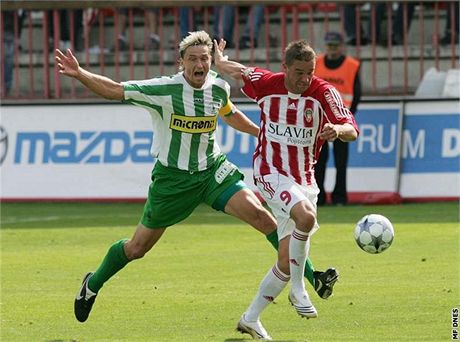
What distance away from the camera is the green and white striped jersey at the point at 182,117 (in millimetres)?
9508

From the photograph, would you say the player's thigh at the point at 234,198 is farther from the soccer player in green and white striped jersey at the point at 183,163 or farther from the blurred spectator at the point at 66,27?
the blurred spectator at the point at 66,27

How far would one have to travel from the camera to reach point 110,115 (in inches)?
717

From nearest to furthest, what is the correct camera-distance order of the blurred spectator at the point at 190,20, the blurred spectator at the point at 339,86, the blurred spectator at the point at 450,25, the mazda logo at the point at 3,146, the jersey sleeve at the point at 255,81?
the jersey sleeve at the point at 255,81, the blurred spectator at the point at 339,86, the mazda logo at the point at 3,146, the blurred spectator at the point at 450,25, the blurred spectator at the point at 190,20

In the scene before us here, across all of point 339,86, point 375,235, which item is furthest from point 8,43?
point 375,235

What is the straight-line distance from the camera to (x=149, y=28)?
21.2 meters

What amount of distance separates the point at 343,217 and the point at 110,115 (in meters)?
Result: 4.02

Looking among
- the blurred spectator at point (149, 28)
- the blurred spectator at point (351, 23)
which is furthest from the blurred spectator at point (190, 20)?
the blurred spectator at point (351, 23)

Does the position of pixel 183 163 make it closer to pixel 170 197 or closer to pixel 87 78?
pixel 170 197

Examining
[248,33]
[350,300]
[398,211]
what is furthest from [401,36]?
[350,300]

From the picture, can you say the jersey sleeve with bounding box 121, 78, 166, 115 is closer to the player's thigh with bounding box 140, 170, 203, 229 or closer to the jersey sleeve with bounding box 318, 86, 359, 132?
the player's thigh with bounding box 140, 170, 203, 229

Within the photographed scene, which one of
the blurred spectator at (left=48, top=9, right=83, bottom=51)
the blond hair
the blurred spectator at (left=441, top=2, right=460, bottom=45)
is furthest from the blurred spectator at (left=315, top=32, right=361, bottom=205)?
the blond hair

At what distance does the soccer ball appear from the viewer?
975 centimetres

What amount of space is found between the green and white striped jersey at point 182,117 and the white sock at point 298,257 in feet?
3.65

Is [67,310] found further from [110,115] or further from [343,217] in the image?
[110,115]
